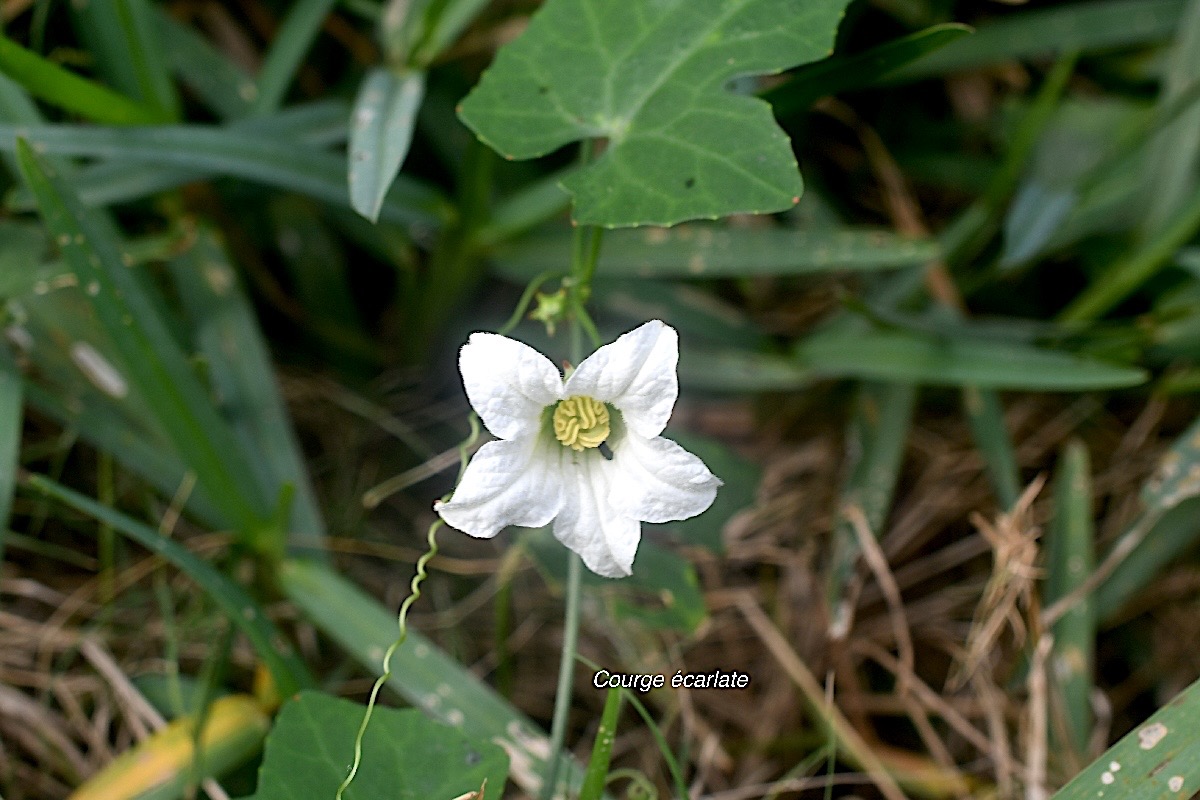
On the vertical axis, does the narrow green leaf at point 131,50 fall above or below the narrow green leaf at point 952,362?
above

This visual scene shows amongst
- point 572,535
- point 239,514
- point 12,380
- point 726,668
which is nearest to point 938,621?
point 726,668

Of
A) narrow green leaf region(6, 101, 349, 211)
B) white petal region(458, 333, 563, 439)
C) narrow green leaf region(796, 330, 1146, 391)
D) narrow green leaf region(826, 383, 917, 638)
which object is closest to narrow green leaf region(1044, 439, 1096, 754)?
narrow green leaf region(796, 330, 1146, 391)

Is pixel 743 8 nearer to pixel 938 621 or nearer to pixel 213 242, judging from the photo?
pixel 213 242

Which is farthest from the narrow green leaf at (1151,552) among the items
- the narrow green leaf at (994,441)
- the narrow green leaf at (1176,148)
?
the narrow green leaf at (1176,148)

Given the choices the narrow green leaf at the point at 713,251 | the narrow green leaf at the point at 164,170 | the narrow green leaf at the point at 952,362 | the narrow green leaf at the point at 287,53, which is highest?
the narrow green leaf at the point at 287,53

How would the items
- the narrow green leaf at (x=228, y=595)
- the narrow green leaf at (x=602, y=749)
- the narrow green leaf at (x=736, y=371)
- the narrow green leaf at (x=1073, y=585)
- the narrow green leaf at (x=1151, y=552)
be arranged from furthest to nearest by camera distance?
the narrow green leaf at (x=736, y=371)
the narrow green leaf at (x=1151, y=552)
the narrow green leaf at (x=1073, y=585)
the narrow green leaf at (x=228, y=595)
the narrow green leaf at (x=602, y=749)

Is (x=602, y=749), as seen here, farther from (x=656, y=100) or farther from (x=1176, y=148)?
(x=1176, y=148)

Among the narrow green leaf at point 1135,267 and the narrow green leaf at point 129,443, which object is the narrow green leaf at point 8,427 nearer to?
the narrow green leaf at point 129,443

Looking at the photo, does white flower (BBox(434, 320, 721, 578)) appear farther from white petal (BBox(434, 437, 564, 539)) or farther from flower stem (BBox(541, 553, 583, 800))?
flower stem (BBox(541, 553, 583, 800))
